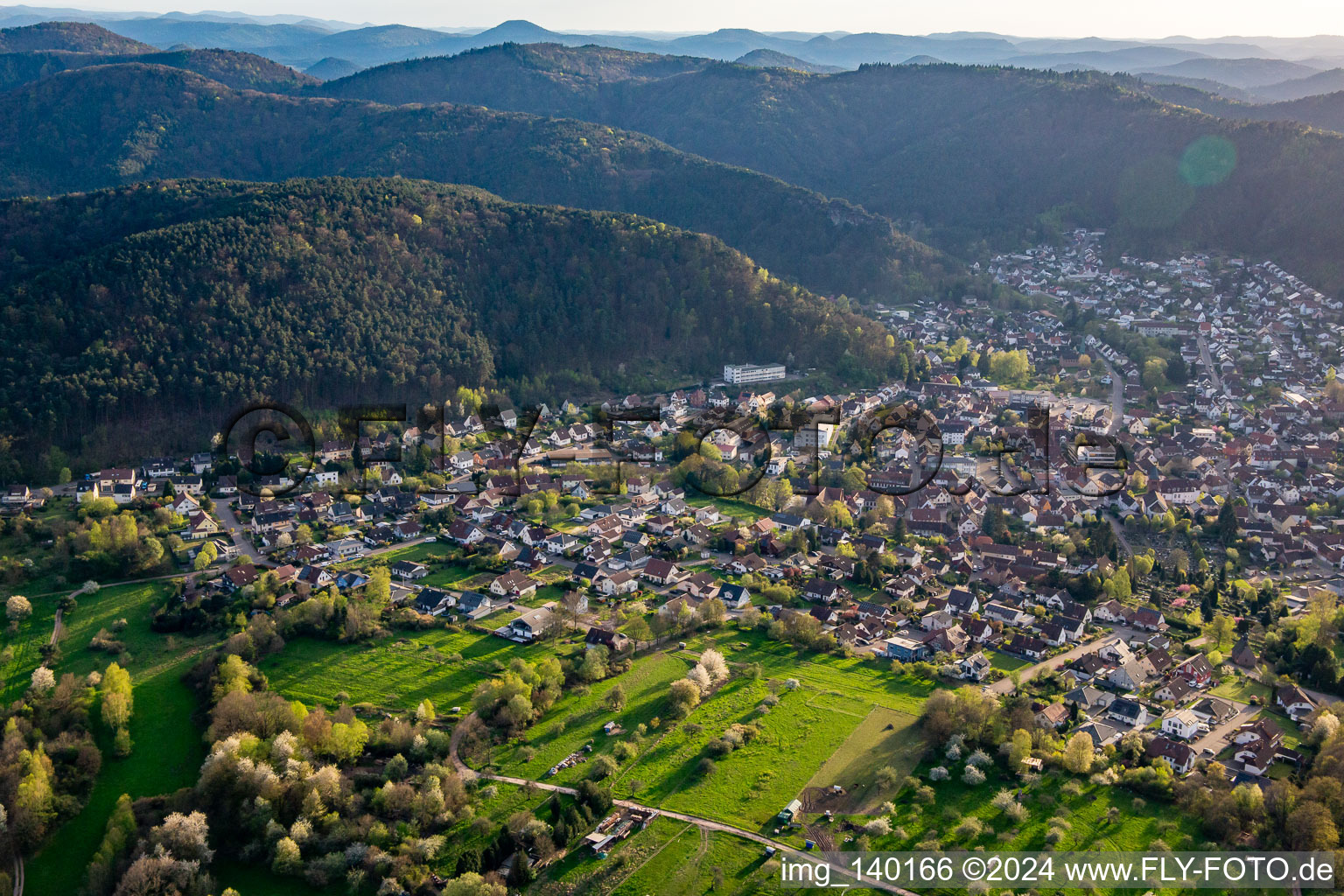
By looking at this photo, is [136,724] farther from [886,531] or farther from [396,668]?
[886,531]

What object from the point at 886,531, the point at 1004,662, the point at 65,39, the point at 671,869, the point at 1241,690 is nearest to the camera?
the point at 671,869

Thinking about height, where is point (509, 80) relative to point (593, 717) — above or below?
above

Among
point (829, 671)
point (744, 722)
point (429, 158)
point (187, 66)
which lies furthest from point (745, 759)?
point (187, 66)

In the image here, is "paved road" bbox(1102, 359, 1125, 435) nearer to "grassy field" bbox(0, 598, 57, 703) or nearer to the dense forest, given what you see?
"grassy field" bbox(0, 598, 57, 703)

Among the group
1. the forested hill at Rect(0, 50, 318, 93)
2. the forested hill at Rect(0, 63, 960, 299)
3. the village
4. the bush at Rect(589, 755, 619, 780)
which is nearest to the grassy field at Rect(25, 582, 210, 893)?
the village

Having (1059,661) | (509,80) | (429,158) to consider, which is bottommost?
(1059,661)

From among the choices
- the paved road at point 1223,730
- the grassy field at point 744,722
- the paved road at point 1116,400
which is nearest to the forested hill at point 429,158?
the paved road at point 1116,400

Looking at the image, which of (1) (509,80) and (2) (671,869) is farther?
(1) (509,80)

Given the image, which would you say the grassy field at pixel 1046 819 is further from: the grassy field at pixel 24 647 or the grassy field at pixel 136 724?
the grassy field at pixel 24 647
